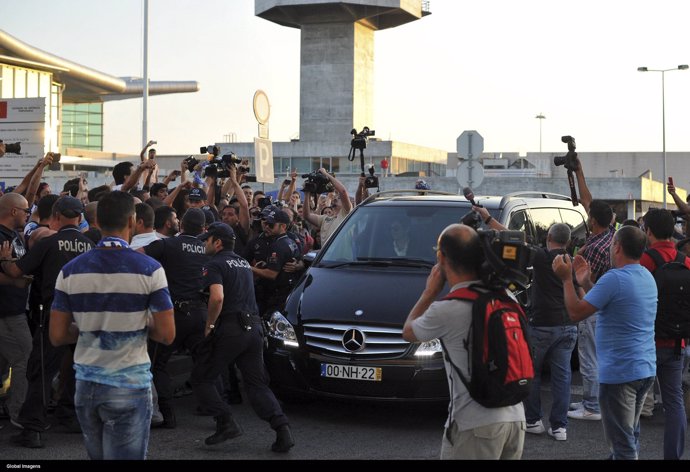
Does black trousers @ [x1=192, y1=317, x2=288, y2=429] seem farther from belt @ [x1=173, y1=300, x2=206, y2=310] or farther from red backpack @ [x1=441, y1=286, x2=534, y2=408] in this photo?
red backpack @ [x1=441, y1=286, x2=534, y2=408]

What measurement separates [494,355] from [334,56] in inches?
2787

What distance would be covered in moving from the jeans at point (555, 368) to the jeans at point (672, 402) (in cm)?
129

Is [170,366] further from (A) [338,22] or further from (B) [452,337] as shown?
(A) [338,22]

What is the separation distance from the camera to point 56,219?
7.28m

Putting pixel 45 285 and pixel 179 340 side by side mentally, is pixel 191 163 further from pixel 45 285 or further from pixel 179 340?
pixel 45 285

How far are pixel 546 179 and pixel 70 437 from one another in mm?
54250

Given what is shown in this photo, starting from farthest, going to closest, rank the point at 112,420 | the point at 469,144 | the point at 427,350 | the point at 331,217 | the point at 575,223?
1. the point at 469,144
2. the point at 331,217
3. the point at 575,223
4. the point at 427,350
5. the point at 112,420

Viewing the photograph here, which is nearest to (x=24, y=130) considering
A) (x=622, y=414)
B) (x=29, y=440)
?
(x=29, y=440)

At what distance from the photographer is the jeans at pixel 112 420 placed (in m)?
4.57

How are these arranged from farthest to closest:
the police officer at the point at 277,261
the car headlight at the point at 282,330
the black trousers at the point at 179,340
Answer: the police officer at the point at 277,261
the car headlight at the point at 282,330
the black trousers at the point at 179,340

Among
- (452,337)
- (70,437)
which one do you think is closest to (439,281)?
(452,337)

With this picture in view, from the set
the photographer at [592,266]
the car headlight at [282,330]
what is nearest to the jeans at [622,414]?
the photographer at [592,266]

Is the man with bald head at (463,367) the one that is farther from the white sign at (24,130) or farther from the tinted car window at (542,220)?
the white sign at (24,130)

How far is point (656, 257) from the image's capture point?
22.5 feet
